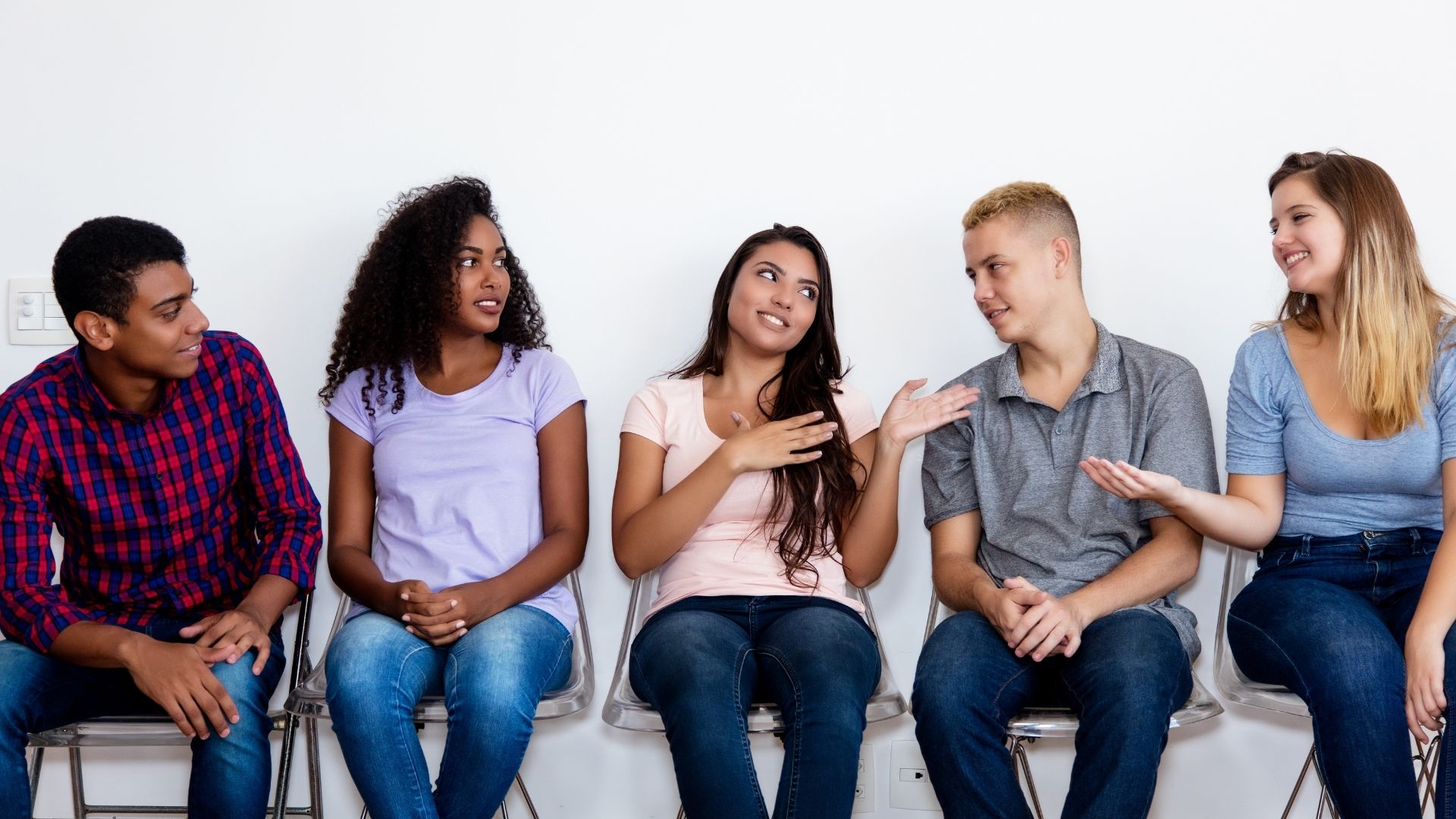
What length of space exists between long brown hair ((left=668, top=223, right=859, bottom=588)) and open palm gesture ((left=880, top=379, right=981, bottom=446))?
11 cm

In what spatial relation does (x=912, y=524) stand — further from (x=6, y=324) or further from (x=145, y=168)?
(x=6, y=324)

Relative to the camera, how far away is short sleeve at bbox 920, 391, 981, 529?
2148mm

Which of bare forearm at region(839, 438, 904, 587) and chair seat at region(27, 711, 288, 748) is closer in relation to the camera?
chair seat at region(27, 711, 288, 748)

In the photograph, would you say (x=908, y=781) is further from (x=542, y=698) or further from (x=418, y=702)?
(x=418, y=702)

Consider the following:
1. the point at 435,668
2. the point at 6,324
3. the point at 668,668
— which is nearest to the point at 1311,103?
the point at 668,668

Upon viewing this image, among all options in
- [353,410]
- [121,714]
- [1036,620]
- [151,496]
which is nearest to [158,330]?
[151,496]

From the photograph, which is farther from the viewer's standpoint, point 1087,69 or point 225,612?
point 1087,69

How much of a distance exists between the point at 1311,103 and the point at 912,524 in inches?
45.6

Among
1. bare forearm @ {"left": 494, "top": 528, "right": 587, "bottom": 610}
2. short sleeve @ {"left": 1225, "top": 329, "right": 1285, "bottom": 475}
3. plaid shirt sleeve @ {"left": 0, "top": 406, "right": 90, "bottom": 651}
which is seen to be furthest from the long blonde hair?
plaid shirt sleeve @ {"left": 0, "top": 406, "right": 90, "bottom": 651}

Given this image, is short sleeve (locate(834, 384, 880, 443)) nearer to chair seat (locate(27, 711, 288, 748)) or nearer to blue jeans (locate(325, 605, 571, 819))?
blue jeans (locate(325, 605, 571, 819))

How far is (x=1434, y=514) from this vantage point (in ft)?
6.47

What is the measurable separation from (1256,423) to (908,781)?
1.00 meters

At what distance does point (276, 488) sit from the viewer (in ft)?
7.04

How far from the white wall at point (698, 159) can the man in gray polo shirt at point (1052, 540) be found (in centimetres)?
33
